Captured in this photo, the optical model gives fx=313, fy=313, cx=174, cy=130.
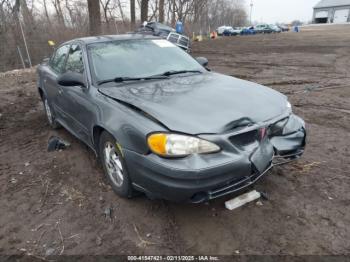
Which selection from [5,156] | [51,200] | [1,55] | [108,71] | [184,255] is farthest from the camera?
[1,55]

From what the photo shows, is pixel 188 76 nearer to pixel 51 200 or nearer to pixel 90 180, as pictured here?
pixel 90 180

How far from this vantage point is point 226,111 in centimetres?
279

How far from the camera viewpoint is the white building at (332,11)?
7788 centimetres

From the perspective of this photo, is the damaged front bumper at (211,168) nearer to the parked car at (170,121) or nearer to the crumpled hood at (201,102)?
the parked car at (170,121)

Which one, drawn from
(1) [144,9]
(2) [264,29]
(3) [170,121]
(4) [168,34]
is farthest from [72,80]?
(2) [264,29]

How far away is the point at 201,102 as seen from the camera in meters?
2.97

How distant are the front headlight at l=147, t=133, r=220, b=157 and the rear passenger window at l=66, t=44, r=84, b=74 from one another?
70.5 inches

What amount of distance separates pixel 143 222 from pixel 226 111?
1276 mm

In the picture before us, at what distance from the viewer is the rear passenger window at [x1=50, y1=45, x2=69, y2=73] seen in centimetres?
463

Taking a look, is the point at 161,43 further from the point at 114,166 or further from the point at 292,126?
the point at 292,126

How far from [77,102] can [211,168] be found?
2.08 metres

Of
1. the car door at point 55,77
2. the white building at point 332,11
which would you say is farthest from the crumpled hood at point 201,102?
the white building at point 332,11

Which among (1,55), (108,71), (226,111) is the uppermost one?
(108,71)

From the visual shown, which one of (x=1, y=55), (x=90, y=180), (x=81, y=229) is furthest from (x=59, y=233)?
(x=1, y=55)
